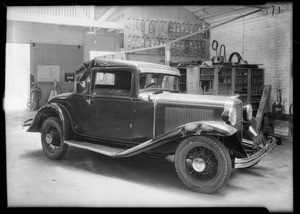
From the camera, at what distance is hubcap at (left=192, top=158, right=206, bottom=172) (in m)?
3.33

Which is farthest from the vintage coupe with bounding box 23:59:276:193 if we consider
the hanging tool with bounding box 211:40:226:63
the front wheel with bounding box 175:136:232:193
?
the hanging tool with bounding box 211:40:226:63

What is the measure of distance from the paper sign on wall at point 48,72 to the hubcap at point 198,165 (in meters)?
6.89

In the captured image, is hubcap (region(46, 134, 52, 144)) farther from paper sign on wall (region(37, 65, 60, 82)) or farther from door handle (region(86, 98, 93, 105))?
paper sign on wall (region(37, 65, 60, 82))

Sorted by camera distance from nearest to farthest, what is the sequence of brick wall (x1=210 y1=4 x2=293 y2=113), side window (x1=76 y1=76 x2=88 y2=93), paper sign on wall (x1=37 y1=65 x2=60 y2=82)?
side window (x1=76 y1=76 x2=88 y2=93), brick wall (x1=210 y1=4 x2=293 y2=113), paper sign on wall (x1=37 y1=65 x2=60 y2=82)

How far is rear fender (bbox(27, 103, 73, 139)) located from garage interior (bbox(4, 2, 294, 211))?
497 millimetres

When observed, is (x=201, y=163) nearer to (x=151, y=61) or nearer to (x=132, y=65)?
(x=132, y=65)

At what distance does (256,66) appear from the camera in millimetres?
8477

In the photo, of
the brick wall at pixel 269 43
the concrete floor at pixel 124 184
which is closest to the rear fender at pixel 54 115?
the concrete floor at pixel 124 184

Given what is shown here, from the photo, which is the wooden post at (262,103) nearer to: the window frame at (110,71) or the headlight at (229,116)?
the headlight at (229,116)

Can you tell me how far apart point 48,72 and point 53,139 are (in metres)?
5.48

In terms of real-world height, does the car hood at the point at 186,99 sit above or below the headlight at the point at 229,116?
above

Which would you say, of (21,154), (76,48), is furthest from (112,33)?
(21,154)

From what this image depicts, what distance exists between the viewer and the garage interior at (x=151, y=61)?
3.41 m
